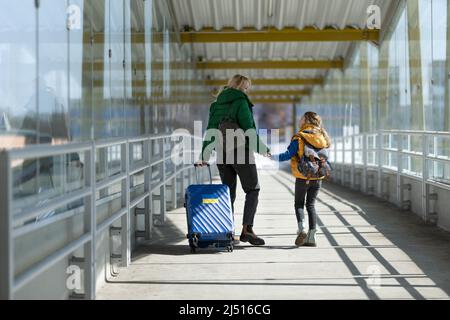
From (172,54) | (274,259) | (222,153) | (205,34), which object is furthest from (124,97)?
(205,34)

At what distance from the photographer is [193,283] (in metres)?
5.37

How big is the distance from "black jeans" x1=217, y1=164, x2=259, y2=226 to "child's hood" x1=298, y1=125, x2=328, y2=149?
52 centimetres

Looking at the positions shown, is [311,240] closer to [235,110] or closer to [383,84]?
[235,110]

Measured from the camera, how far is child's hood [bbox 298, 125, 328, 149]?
701 centimetres

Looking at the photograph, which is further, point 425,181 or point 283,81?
point 283,81

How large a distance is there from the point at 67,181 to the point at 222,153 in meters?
1.96

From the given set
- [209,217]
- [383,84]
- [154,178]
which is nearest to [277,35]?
[383,84]

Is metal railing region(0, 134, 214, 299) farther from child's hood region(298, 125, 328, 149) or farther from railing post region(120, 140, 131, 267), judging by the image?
child's hood region(298, 125, 328, 149)

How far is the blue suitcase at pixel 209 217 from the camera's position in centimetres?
662

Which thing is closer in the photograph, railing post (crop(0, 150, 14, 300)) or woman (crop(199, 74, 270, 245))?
railing post (crop(0, 150, 14, 300))

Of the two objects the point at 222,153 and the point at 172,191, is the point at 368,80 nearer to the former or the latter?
the point at 172,191

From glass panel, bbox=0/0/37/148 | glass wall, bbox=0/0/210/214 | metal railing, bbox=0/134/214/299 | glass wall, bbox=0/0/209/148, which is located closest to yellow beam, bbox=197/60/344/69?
glass wall, bbox=0/0/209/148

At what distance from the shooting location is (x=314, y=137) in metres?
7.02

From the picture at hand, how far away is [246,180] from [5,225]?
4.16m
